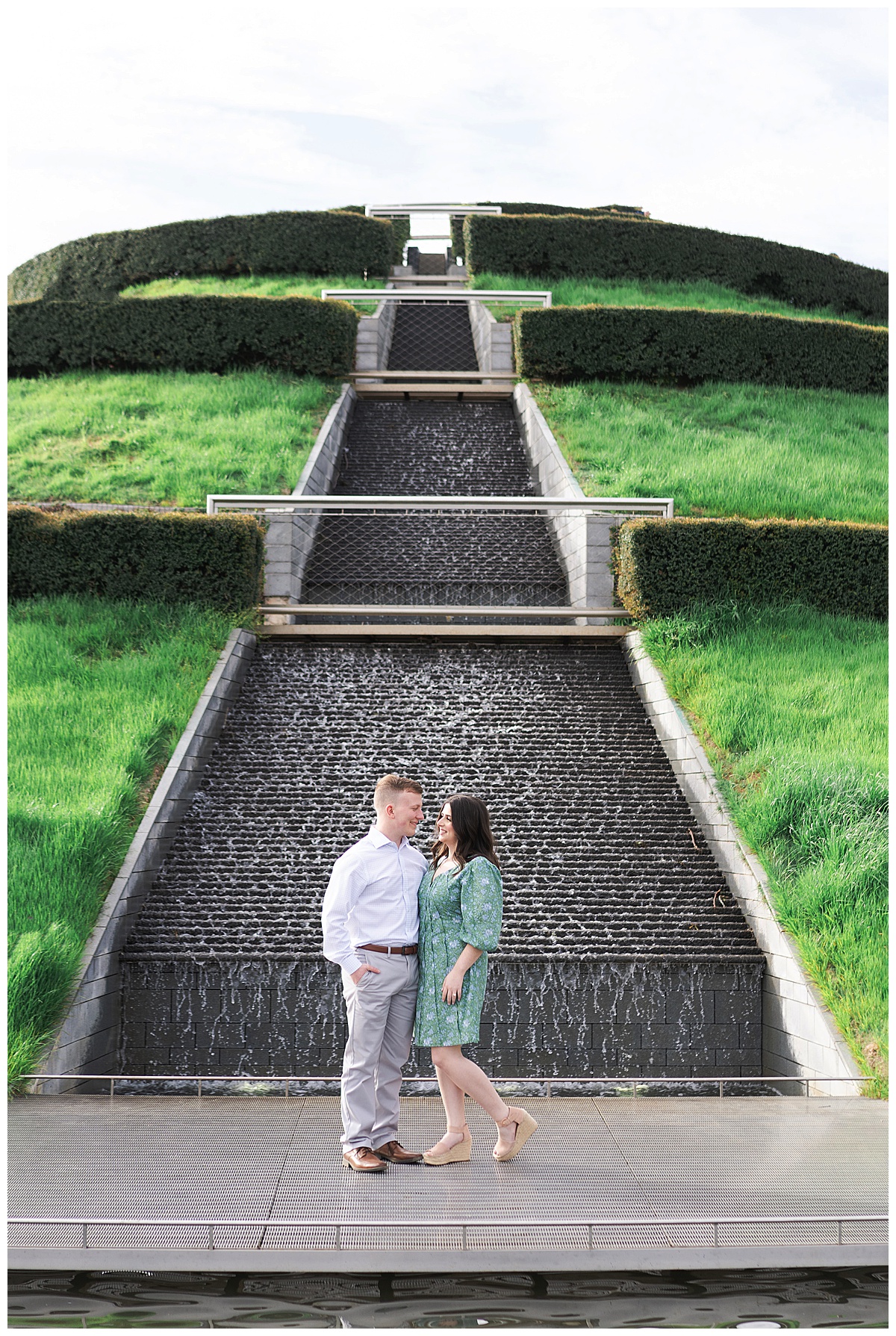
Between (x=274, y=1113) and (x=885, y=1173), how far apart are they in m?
2.68

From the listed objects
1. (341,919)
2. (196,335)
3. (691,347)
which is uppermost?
(196,335)

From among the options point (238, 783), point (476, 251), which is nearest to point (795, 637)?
point (238, 783)

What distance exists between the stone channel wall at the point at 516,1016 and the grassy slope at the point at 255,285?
52.0 feet

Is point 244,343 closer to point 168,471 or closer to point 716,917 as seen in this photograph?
point 168,471

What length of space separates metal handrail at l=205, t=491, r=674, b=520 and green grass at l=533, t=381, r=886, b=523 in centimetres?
95

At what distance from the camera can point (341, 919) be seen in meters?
3.88

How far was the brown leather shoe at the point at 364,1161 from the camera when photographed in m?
3.88

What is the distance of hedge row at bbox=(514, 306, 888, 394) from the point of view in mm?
15008

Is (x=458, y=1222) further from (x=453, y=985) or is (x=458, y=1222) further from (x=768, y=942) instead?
(x=768, y=942)

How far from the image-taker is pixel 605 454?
12273 millimetres

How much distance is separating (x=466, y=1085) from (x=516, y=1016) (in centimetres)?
210

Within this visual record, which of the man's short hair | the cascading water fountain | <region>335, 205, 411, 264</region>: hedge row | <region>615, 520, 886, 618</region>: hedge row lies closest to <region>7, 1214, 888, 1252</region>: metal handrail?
the man's short hair

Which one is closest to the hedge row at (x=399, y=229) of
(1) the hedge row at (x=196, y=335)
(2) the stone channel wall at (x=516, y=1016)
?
(1) the hedge row at (x=196, y=335)

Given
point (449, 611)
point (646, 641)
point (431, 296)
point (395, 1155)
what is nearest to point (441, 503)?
point (449, 611)
